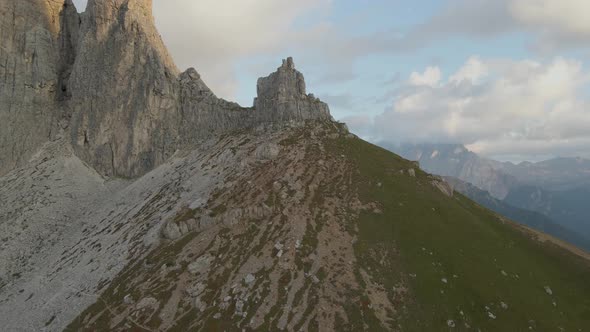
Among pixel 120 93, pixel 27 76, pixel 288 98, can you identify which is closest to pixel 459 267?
pixel 288 98

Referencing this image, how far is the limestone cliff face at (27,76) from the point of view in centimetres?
12075

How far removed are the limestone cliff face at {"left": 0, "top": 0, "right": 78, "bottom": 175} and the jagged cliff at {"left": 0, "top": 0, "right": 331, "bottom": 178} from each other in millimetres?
275

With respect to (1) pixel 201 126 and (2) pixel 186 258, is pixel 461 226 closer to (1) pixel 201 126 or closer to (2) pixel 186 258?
(2) pixel 186 258

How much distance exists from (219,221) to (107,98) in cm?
7787

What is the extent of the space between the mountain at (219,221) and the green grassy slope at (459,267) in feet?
1.02

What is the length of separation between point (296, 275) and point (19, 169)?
105 meters

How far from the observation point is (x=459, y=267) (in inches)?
2322

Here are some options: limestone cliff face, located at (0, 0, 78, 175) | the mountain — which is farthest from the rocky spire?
limestone cliff face, located at (0, 0, 78, 175)

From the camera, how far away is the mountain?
53.2 meters

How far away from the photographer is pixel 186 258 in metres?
63.6

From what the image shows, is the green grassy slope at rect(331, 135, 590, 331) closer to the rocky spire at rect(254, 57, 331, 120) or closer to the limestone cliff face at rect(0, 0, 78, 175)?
the rocky spire at rect(254, 57, 331, 120)

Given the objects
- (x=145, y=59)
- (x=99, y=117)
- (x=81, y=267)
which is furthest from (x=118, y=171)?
(x=81, y=267)

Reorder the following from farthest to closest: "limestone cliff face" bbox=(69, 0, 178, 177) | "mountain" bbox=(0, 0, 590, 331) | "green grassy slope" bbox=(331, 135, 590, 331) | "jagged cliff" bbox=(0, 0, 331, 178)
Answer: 1. "limestone cliff face" bbox=(69, 0, 178, 177)
2. "jagged cliff" bbox=(0, 0, 331, 178)
3. "mountain" bbox=(0, 0, 590, 331)
4. "green grassy slope" bbox=(331, 135, 590, 331)

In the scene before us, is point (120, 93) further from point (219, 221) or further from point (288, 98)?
point (219, 221)
